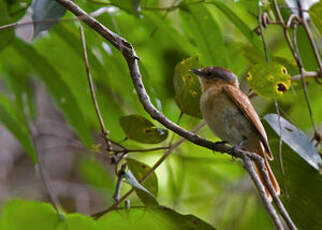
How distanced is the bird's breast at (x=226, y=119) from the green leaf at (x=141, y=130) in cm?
40

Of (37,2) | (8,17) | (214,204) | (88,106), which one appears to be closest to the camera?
(37,2)

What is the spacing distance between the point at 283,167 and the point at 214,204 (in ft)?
5.22

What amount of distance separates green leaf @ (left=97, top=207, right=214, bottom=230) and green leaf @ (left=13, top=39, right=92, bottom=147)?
2.01 ft

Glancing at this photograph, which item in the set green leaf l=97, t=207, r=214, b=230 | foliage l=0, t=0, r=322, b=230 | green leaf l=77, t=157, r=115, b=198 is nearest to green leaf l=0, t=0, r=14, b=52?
foliage l=0, t=0, r=322, b=230

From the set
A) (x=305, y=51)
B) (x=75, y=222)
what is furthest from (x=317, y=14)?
(x=75, y=222)

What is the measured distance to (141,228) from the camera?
3.12 ft

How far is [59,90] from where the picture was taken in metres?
1.99

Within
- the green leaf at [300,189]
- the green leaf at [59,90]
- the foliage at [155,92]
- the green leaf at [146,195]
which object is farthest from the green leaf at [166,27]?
the green leaf at [146,195]

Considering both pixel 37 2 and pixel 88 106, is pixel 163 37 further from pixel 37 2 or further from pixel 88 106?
pixel 37 2

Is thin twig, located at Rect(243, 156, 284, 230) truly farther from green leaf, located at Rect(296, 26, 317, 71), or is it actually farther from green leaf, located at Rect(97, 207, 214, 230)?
green leaf, located at Rect(296, 26, 317, 71)

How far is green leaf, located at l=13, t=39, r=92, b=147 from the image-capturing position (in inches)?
75.2

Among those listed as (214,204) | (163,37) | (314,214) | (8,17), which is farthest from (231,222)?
(8,17)

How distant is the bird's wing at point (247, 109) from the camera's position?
1.80 meters

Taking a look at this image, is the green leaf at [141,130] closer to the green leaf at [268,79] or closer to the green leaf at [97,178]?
the green leaf at [268,79]
